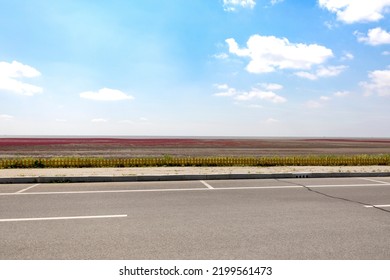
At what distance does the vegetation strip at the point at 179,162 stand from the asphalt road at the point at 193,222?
549cm

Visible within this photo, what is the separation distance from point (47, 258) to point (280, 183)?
8885 mm

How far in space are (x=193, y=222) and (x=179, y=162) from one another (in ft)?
34.8

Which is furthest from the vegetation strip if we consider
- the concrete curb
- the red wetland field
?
the red wetland field

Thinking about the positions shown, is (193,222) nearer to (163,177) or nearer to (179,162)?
(163,177)

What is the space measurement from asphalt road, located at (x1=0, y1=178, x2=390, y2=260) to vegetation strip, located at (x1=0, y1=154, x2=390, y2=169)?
216 inches

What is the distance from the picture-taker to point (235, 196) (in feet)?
27.8

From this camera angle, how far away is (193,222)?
585cm

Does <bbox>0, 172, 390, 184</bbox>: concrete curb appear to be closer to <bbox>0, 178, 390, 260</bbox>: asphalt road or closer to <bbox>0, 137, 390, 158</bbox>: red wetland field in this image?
<bbox>0, 178, 390, 260</bbox>: asphalt road

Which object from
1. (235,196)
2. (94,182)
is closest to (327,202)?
(235,196)

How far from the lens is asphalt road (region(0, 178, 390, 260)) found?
4371 millimetres

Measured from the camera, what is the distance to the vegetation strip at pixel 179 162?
1505cm

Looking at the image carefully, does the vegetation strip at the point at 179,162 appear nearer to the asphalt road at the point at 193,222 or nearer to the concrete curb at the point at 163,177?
the concrete curb at the point at 163,177
